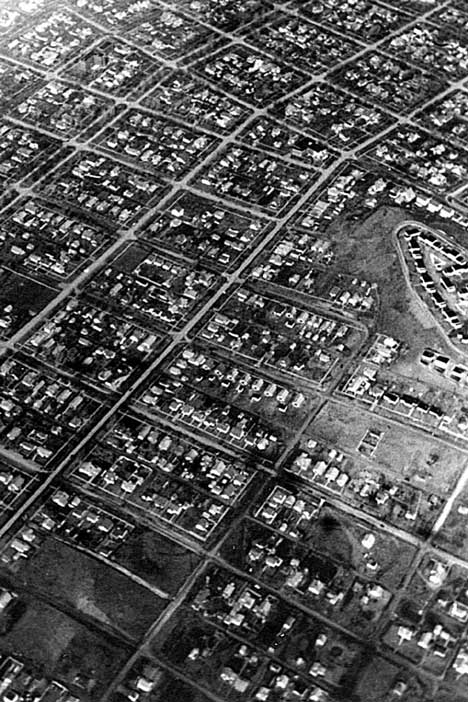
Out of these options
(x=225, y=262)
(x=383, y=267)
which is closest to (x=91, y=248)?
(x=225, y=262)

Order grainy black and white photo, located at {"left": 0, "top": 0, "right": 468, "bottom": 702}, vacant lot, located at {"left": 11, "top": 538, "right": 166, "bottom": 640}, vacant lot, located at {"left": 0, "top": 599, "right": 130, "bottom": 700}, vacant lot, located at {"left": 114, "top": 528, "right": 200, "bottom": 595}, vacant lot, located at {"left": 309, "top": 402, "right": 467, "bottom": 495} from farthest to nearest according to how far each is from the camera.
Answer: vacant lot, located at {"left": 309, "top": 402, "right": 467, "bottom": 495}, vacant lot, located at {"left": 114, "top": 528, "right": 200, "bottom": 595}, vacant lot, located at {"left": 11, "top": 538, "right": 166, "bottom": 640}, grainy black and white photo, located at {"left": 0, "top": 0, "right": 468, "bottom": 702}, vacant lot, located at {"left": 0, "top": 599, "right": 130, "bottom": 700}

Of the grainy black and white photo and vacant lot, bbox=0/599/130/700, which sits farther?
the grainy black and white photo

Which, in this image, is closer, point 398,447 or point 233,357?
point 398,447

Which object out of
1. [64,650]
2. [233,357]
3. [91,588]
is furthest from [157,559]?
[233,357]

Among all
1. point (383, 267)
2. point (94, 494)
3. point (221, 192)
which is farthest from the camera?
point (221, 192)

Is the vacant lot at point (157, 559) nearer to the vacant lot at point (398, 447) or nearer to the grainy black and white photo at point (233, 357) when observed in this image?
the grainy black and white photo at point (233, 357)

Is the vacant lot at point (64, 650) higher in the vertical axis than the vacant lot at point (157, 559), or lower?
lower

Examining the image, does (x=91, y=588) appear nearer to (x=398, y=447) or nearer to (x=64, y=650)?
(x=64, y=650)

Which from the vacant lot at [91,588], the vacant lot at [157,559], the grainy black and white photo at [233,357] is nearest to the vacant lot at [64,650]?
the grainy black and white photo at [233,357]

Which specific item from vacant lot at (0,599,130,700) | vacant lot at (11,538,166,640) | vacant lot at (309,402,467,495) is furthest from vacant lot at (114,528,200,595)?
vacant lot at (309,402,467,495)

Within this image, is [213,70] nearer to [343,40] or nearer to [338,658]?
[343,40]

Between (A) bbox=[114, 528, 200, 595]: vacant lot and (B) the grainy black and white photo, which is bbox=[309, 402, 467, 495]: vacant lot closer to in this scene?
(B) the grainy black and white photo
